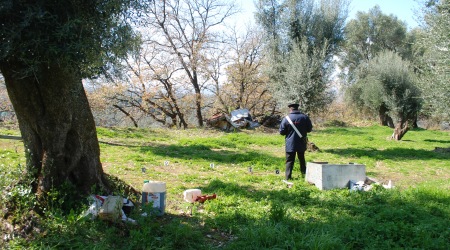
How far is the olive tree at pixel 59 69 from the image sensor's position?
3846mm

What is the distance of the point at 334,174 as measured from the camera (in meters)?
7.88

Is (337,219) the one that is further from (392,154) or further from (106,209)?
(392,154)

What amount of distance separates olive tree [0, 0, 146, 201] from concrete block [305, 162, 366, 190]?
459cm

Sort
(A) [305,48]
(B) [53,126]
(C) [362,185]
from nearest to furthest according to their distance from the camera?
(B) [53,126]
(C) [362,185]
(A) [305,48]

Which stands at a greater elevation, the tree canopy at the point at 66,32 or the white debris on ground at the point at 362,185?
the tree canopy at the point at 66,32

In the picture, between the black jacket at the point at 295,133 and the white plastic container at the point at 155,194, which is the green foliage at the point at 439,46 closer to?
the black jacket at the point at 295,133

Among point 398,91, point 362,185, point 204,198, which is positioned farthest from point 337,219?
point 398,91

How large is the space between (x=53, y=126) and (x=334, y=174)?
5693 mm

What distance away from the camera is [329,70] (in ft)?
51.4

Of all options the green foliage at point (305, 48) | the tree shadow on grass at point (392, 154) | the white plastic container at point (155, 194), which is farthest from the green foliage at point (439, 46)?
the white plastic container at point (155, 194)

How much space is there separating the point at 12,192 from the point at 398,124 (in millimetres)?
20423

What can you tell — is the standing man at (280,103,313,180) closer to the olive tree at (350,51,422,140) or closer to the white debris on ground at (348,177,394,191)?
the white debris on ground at (348,177,394,191)

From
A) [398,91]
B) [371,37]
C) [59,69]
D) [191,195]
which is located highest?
[371,37]

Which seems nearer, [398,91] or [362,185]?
[362,185]
